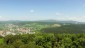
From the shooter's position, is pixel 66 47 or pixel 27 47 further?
pixel 66 47

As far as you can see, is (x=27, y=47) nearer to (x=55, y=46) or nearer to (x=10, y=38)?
(x=55, y=46)

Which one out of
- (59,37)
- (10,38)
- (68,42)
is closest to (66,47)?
(68,42)

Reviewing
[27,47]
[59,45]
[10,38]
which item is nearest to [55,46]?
[59,45]

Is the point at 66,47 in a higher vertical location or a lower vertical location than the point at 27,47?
lower

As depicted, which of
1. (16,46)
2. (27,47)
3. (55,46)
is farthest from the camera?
(55,46)

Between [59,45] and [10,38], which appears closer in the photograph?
[59,45]

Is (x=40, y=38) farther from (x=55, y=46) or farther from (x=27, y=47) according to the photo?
(x=27, y=47)

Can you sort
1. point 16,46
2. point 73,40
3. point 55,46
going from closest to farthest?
point 16,46
point 55,46
point 73,40

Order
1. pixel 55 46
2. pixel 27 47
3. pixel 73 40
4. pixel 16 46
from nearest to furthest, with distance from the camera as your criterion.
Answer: pixel 27 47
pixel 16 46
pixel 55 46
pixel 73 40

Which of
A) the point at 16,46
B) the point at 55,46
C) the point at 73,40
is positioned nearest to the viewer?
the point at 16,46
